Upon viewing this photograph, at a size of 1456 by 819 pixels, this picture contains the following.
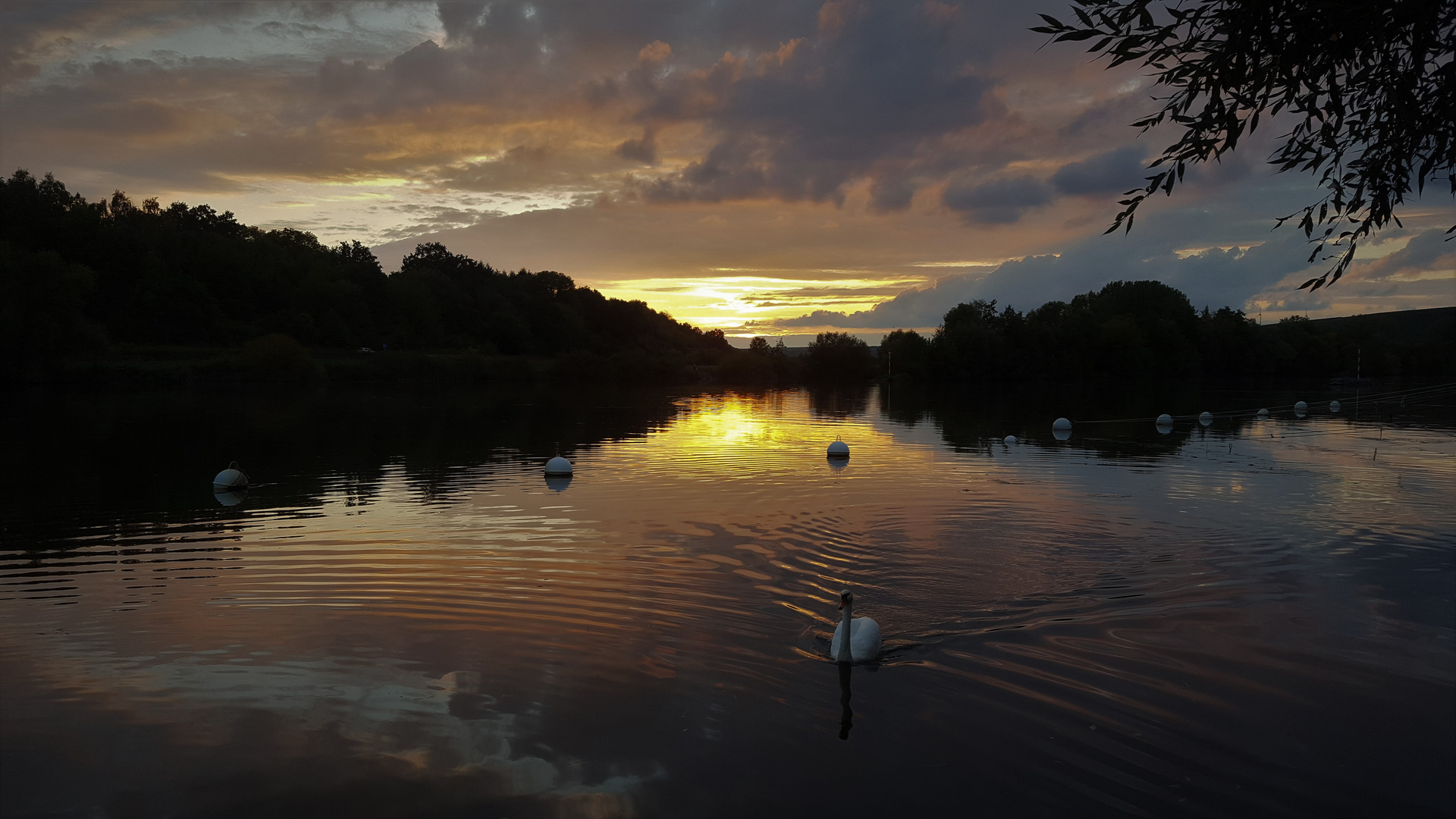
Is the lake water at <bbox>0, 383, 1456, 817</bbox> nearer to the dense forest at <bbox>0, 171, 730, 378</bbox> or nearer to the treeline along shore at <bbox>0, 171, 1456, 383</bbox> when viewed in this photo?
the dense forest at <bbox>0, 171, 730, 378</bbox>

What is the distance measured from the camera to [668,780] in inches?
254

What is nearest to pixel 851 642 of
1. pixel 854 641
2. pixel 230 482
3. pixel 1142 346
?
pixel 854 641

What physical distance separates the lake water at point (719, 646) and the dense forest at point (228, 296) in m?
49.9

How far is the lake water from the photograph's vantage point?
642cm

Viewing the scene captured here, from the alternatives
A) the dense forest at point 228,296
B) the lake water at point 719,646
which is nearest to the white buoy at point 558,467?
the lake water at point 719,646

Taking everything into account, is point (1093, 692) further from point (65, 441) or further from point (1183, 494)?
point (65, 441)

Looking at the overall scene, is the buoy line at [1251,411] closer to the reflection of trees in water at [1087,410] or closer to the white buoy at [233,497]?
the reflection of trees in water at [1087,410]

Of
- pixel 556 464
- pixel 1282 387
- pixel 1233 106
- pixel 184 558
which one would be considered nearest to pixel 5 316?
pixel 556 464

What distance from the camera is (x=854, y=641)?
8.72 m

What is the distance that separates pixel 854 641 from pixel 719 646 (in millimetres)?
1410

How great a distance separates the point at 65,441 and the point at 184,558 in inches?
789

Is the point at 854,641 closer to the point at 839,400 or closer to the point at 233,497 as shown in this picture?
the point at 233,497

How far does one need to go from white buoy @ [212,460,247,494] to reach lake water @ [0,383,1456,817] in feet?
1.68

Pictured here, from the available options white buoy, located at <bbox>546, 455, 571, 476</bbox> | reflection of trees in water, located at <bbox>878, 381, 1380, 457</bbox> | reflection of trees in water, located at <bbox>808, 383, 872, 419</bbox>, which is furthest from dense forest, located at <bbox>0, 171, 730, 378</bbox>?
white buoy, located at <bbox>546, 455, 571, 476</bbox>
